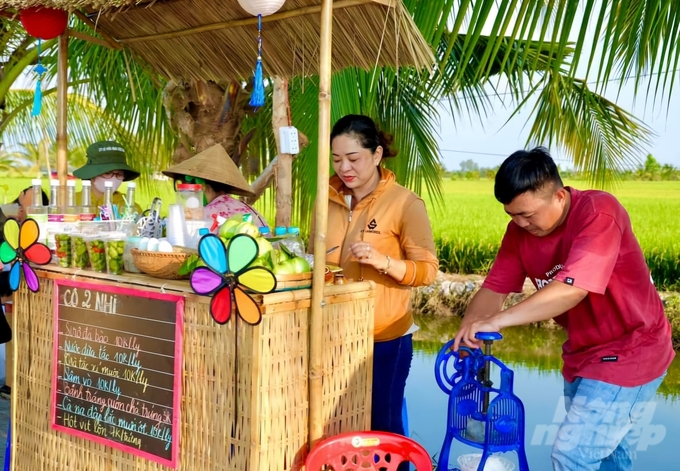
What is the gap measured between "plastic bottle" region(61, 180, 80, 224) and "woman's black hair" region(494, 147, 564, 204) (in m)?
1.48

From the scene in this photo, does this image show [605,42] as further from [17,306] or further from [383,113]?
[383,113]

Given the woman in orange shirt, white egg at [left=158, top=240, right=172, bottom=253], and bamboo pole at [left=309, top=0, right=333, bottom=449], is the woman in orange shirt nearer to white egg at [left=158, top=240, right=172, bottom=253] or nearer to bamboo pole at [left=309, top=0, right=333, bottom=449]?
bamboo pole at [left=309, top=0, right=333, bottom=449]

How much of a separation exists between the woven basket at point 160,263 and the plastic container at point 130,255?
0.26ft

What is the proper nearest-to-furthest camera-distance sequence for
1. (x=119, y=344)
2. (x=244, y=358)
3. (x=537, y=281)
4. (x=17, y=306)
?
(x=244, y=358)
(x=119, y=344)
(x=537, y=281)
(x=17, y=306)

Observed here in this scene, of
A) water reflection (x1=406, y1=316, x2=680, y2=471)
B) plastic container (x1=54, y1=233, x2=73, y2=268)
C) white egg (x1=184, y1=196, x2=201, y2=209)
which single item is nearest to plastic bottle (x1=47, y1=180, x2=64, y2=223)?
plastic container (x1=54, y1=233, x2=73, y2=268)

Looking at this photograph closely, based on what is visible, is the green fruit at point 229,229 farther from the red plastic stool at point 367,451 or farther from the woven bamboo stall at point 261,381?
the red plastic stool at point 367,451

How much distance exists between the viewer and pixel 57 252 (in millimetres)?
2340

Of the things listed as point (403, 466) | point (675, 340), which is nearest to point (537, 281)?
point (403, 466)

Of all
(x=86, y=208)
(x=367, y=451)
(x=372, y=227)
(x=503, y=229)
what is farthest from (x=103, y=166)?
(x=503, y=229)

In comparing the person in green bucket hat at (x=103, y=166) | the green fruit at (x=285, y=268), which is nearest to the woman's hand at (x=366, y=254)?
the green fruit at (x=285, y=268)

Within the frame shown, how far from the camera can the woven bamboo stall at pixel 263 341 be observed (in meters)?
1.81

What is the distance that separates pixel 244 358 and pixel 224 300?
0.52 ft

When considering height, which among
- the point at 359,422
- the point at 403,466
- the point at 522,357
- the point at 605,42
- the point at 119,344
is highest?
the point at 605,42

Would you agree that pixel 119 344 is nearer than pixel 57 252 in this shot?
Yes
